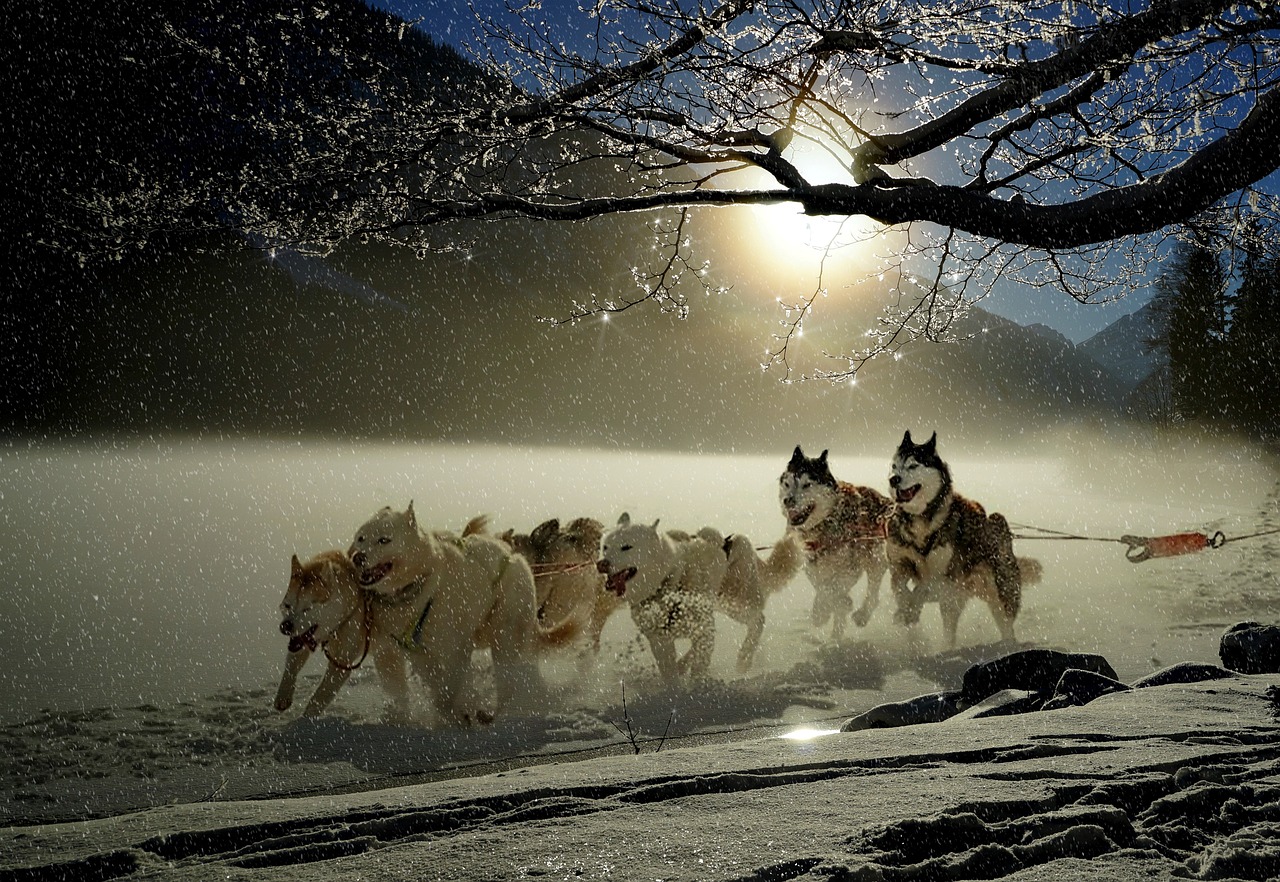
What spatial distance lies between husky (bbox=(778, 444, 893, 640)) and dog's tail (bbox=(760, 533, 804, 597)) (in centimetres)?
9

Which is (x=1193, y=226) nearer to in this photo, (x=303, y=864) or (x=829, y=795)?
(x=829, y=795)

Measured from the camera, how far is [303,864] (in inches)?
82.2

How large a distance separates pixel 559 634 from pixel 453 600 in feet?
3.19

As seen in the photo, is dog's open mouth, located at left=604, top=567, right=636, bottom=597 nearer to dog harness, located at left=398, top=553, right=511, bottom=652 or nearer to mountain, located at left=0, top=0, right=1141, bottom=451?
dog harness, located at left=398, top=553, right=511, bottom=652

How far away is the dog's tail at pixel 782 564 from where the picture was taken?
738 centimetres

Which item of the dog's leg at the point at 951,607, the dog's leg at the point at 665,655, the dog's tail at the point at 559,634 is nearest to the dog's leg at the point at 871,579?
the dog's leg at the point at 951,607

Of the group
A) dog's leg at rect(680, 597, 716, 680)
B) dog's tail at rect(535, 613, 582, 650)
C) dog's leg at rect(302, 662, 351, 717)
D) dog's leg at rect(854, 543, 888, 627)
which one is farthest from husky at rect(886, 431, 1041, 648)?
dog's leg at rect(302, 662, 351, 717)

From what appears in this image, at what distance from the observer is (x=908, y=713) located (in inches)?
178

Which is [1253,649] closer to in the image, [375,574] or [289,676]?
[375,574]

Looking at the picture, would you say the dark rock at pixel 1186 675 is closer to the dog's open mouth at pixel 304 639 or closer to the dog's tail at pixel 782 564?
the dog's tail at pixel 782 564

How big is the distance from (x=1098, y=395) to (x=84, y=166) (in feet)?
348

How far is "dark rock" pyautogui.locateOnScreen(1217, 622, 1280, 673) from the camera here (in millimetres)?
4887

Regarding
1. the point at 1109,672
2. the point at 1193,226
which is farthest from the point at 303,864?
the point at 1193,226

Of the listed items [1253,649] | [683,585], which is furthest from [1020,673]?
[683,585]
